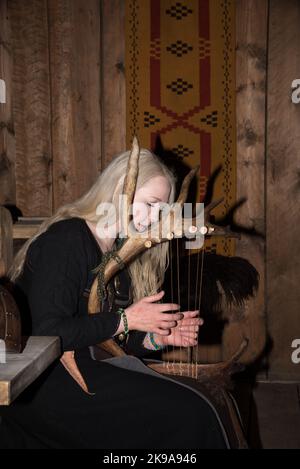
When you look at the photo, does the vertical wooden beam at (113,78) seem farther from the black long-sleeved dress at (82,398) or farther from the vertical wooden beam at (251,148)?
the black long-sleeved dress at (82,398)

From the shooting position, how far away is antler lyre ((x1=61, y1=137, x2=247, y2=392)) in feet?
5.63

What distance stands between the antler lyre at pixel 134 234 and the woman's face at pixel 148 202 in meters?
0.05

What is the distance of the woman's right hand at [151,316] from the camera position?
1.66 metres

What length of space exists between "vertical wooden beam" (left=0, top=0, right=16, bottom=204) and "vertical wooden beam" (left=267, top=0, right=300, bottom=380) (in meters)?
1.60

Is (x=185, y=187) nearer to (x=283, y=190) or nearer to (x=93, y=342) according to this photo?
(x=93, y=342)

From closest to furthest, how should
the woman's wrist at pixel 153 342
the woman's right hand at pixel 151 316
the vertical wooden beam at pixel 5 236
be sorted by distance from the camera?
1. the woman's right hand at pixel 151 316
2. the woman's wrist at pixel 153 342
3. the vertical wooden beam at pixel 5 236

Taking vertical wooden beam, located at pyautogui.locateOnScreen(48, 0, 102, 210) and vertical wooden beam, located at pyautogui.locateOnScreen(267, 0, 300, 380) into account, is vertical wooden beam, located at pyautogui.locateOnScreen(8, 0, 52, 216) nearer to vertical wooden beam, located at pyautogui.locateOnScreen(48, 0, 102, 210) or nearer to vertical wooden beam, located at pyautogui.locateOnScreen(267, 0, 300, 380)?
vertical wooden beam, located at pyautogui.locateOnScreen(48, 0, 102, 210)

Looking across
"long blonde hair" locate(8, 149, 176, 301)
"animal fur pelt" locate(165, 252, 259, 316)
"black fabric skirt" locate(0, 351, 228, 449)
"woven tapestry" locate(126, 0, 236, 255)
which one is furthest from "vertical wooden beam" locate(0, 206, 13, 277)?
"woven tapestry" locate(126, 0, 236, 255)

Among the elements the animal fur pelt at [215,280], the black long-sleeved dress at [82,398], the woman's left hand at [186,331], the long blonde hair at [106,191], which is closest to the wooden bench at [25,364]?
the black long-sleeved dress at [82,398]

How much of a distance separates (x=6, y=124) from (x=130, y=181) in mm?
2048

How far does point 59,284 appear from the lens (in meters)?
1.69

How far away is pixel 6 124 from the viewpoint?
11.7ft

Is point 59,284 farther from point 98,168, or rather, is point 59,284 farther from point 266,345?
point 266,345
